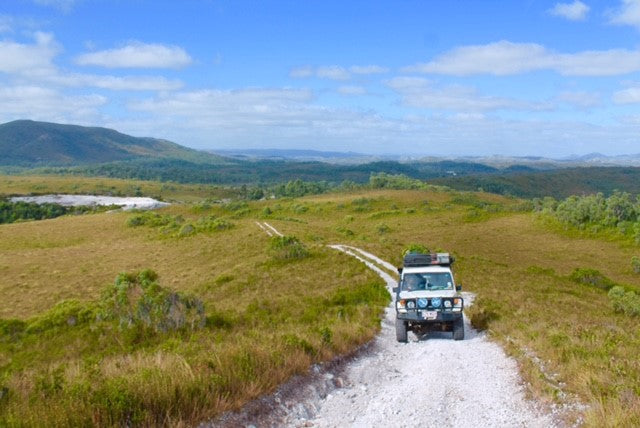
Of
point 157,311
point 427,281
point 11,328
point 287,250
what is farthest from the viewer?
point 287,250

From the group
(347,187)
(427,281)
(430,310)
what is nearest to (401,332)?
(430,310)

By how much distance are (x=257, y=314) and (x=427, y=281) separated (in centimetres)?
905

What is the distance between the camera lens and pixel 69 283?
4056cm

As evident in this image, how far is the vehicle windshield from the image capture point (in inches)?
605

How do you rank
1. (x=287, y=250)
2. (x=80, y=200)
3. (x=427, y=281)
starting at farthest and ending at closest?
(x=80, y=200), (x=287, y=250), (x=427, y=281)

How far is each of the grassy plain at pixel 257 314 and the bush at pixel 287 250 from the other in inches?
33.9

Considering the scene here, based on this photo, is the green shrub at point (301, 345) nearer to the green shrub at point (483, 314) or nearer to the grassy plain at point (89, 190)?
the green shrub at point (483, 314)

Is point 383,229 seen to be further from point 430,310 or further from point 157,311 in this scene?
point 430,310

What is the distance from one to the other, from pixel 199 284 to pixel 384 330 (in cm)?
A: 2262

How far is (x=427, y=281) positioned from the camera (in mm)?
15562

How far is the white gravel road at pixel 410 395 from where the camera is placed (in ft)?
26.2

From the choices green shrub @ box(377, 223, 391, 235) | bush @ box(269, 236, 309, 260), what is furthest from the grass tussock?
green shrub @ box(377, 223, 391, 235)

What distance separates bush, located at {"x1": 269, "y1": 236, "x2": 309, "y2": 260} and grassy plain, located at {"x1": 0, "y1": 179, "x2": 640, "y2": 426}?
0.86 m

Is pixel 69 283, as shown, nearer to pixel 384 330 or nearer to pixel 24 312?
pixel 24 312
